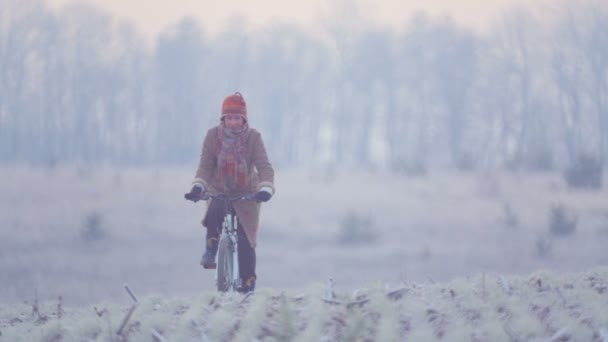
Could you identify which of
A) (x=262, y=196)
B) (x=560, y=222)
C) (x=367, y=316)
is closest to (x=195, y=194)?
(x=262, y=196)

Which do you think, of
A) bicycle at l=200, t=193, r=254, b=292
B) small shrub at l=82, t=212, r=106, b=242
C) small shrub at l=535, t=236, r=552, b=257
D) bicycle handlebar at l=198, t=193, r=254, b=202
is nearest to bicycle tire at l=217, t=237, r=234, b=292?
bicycle at l=200, t=193, r=254, b=292

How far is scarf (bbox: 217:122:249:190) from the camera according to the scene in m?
7.28

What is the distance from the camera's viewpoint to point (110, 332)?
5570 millimetres

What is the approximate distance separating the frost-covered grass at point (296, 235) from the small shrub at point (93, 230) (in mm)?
38

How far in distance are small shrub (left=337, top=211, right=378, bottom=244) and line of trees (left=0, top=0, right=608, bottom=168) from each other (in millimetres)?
25438

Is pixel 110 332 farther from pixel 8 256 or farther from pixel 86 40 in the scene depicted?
pixel 86 40

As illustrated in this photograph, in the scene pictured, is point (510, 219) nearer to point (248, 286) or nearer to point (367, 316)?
point (248, 286)

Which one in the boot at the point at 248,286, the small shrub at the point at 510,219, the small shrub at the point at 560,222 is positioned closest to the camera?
the boot at the point at 248,286

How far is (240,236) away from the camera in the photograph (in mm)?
7594

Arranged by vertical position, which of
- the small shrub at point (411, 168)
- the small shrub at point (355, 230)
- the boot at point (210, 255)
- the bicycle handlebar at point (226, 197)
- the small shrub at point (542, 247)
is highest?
the small shrub at point (411, 168)

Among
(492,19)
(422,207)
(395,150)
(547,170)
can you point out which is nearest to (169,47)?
(395,150)

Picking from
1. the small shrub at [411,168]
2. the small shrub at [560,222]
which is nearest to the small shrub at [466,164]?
the small shrub at [411,168]

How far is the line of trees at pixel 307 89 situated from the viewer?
50062 millimetres

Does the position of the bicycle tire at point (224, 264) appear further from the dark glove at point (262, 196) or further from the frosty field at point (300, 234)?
the frosty field at point (300, 234)
